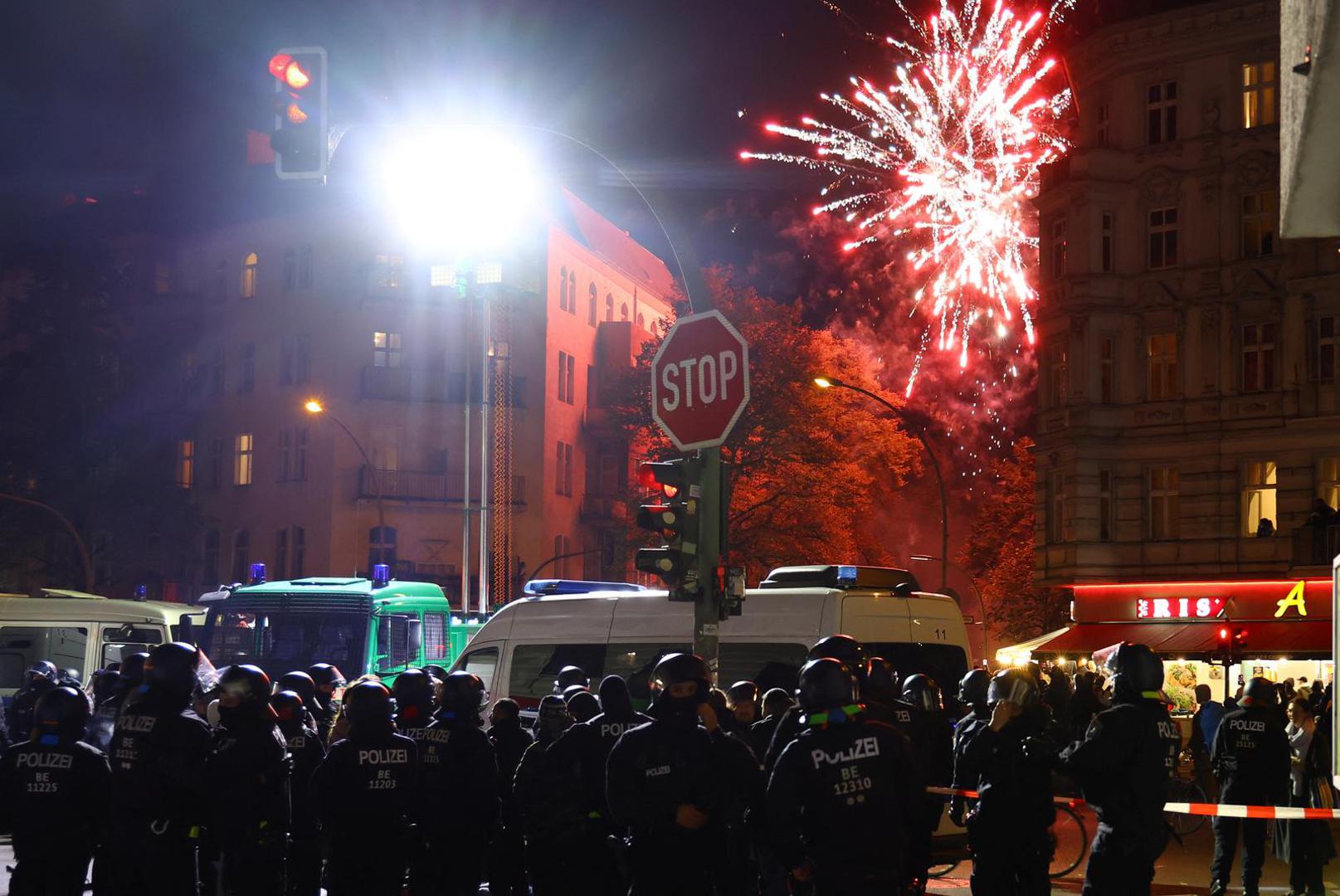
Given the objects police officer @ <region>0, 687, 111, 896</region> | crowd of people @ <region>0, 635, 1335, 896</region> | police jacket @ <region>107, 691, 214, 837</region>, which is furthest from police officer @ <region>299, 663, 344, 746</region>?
police officer @ <region>0, 687, 111, 896</region>

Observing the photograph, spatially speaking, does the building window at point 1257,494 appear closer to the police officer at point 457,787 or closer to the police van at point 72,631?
the police van at point 72,631

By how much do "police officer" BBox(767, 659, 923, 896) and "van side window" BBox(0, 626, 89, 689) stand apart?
62.4ft

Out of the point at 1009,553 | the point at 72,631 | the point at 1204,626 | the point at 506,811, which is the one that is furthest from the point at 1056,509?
the point at 506,811

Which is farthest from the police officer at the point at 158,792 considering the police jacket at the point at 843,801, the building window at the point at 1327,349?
the building window at the point at 1327,349

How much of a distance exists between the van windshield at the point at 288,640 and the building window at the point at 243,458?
33.6 m

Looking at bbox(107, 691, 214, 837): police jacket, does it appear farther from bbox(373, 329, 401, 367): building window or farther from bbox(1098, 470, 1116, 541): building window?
bbox(373, 329, 401, 367): building window

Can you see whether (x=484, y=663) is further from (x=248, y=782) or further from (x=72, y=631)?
(x=72, y=631)

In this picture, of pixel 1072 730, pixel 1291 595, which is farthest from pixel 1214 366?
pixel 1072 730

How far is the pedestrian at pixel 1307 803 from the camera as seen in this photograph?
46.5ft

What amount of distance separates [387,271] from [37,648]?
31385 mm

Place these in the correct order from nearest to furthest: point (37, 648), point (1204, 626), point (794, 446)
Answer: point (37, 648), point (1204, 626), point (794, 446)

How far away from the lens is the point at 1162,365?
38469 mm

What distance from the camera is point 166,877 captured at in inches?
373

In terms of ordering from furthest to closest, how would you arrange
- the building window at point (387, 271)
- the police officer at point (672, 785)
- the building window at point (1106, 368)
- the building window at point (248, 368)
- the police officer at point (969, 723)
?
the building window at point (248, 368), the building window at point (387, 271), the building window at point (1106, 368), the police officer at point (969, 723), the police officer at point (672, 785)
